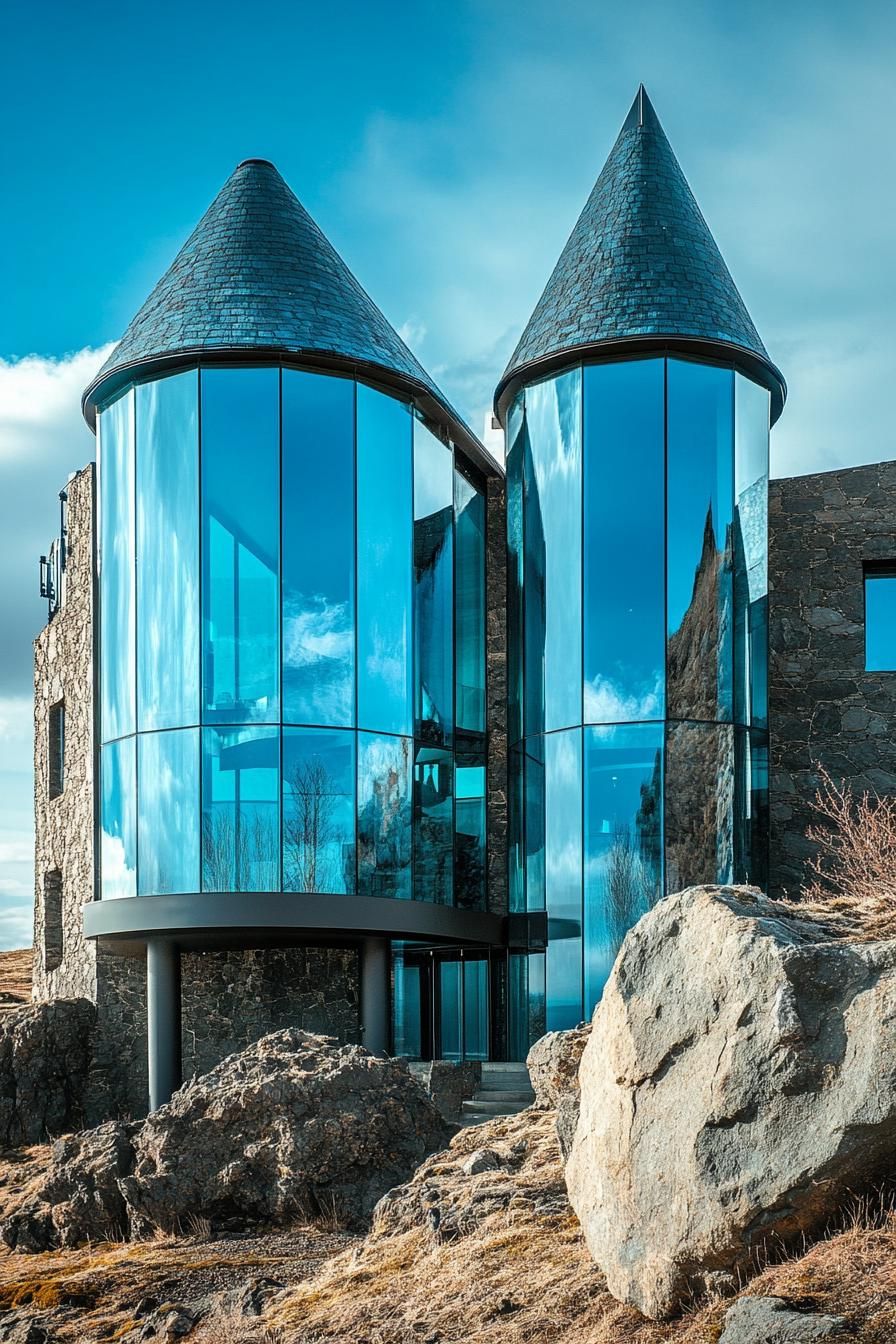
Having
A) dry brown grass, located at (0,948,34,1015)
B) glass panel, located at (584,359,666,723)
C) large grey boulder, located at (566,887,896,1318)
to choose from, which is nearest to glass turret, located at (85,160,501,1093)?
glass panel, located at (584,359,666,723)

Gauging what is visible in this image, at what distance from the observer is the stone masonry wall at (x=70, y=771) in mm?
24781

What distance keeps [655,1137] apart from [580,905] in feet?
46.3

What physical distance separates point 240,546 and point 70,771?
582 cm

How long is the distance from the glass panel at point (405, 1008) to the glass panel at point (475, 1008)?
1.03 meters

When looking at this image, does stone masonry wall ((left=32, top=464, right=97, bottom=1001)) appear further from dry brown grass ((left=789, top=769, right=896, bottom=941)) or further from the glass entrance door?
dry brown grass ((left=789, top=769, right=896, bottom=941))

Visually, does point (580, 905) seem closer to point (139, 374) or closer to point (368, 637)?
point (368, 637)

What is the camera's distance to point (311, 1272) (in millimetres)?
12141

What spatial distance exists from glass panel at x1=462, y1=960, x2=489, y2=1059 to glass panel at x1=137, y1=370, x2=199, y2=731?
21.1 feet

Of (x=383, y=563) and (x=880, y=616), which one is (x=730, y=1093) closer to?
(x=383, y=563)

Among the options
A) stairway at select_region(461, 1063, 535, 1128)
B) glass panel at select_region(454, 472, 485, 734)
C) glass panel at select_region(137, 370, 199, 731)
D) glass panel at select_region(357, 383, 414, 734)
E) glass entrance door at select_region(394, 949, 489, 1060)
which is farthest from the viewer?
glass entrance door at select_region(394, 949, 489, 1060)

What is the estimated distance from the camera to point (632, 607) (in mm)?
23156

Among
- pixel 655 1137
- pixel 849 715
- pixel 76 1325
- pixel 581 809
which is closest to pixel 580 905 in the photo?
pixel 581 809

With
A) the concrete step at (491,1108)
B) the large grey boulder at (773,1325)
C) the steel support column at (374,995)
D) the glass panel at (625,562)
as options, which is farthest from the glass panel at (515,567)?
the large grey boulder at (773,1325)

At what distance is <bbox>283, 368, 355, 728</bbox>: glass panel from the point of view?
74.1 feet
